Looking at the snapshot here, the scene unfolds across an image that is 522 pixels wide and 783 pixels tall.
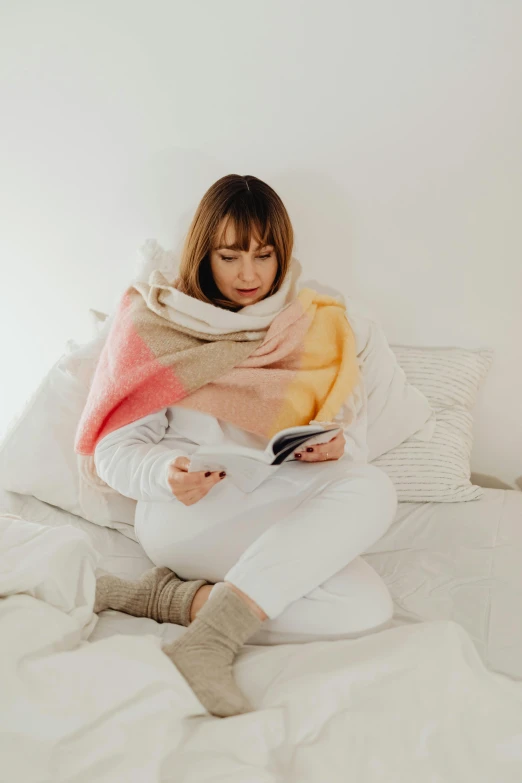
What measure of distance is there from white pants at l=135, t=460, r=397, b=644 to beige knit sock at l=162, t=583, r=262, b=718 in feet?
0.10

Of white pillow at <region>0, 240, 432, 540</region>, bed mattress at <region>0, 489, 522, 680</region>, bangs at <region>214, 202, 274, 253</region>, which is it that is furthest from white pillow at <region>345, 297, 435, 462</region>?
bangs at <region>214, 202, 274, 253</region>

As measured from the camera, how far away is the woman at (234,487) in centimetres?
101

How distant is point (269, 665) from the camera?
0.94 meters

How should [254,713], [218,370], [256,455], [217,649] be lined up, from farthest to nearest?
[218,370], [256,455], [217,649], [254,713]

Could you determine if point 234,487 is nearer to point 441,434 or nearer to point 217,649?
point 217,649

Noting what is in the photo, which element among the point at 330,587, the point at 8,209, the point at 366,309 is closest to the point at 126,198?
the point at 8,209

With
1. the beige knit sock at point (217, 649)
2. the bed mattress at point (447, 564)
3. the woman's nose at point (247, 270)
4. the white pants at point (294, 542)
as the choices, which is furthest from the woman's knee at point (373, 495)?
the woman's nose at point (247, 270)

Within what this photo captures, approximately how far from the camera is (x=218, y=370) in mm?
1306

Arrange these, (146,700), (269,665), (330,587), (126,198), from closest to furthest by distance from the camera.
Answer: (146,700)
(269,665)
(330,587)
(126,198)

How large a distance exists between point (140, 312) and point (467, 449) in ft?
2.52

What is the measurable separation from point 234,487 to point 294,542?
187mm

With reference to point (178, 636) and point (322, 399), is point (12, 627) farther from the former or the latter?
point (322, 399)

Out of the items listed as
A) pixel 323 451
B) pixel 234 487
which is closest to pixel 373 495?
pixel 323 451

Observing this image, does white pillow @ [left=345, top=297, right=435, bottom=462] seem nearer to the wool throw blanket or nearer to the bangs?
the wool throw blanket
